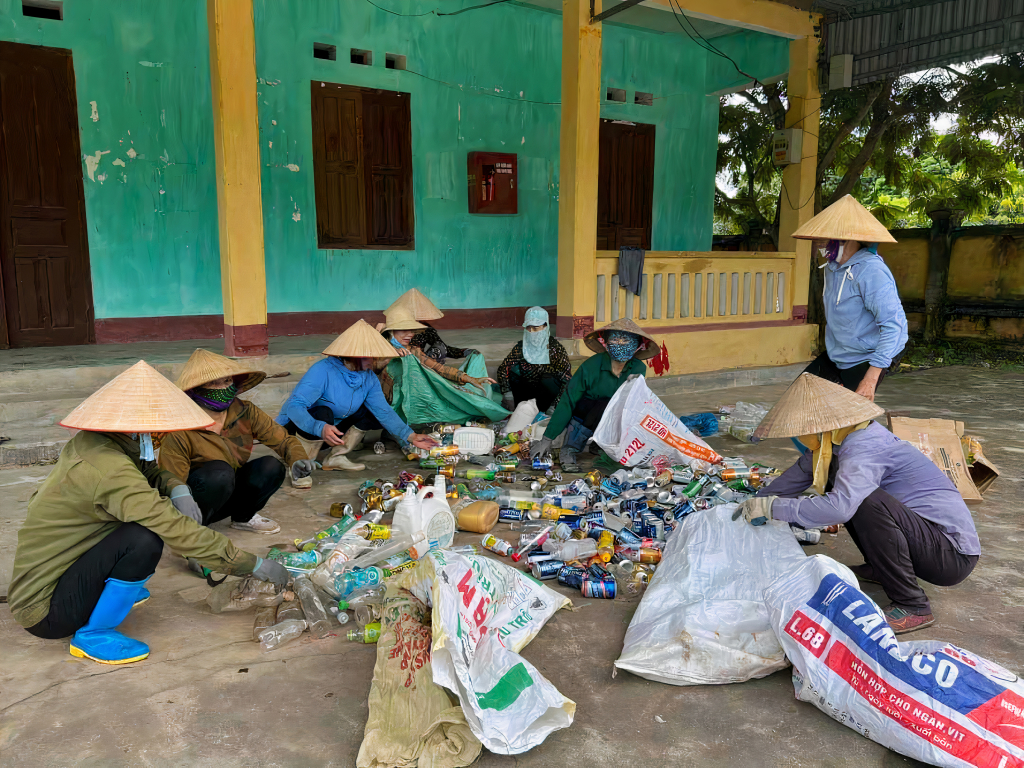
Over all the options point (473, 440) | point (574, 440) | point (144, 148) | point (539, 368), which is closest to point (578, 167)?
point (539, 368)

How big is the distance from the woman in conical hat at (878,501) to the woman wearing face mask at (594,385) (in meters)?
2.34

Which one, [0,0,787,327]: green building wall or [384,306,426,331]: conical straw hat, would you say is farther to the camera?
[0,0,787,327]: green building wall

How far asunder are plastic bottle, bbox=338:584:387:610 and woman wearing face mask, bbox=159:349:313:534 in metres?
0.99

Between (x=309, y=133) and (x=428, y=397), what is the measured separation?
3573 millimetres

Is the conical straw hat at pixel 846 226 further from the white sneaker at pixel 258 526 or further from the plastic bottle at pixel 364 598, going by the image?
the white sneaker at pixel 258 526

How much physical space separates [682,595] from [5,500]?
12.9 feet

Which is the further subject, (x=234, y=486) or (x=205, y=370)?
(x=234, y=486)

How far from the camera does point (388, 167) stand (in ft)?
27.2

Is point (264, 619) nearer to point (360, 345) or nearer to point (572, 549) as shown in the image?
point (572, 549)

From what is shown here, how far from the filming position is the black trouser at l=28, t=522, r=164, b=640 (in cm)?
255

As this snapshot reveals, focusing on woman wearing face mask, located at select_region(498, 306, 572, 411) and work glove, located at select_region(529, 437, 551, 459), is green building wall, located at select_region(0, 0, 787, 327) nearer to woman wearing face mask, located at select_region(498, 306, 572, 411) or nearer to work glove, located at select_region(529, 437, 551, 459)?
woman wearing face mask, located at select_region(498, 306, 572, 411)

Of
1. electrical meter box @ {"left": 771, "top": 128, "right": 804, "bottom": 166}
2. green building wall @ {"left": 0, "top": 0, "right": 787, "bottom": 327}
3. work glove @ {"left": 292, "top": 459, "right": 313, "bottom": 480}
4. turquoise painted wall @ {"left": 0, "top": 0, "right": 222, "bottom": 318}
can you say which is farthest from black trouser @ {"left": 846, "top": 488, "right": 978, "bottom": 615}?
electrical meter box @ {"left": 771, "top": 128, "right": 804, "bottom": 166}

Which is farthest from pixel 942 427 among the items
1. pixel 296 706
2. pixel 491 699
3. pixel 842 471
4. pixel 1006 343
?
pixel 1006 343

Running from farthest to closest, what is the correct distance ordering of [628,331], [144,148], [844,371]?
[144,148]
[628,331]
[844,371]
